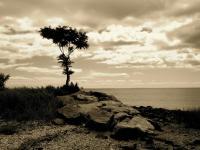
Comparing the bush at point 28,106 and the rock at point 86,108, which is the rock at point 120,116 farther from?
the bush at point 28,106

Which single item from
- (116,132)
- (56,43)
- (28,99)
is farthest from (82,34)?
(116,132)

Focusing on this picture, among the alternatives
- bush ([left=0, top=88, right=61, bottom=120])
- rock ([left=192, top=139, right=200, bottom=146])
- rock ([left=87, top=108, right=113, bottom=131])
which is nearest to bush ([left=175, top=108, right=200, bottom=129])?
rock ([left=192, top=139, right=200, bottom=146])

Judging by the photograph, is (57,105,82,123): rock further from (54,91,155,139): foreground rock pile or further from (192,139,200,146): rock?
(192,139,200,146): rock

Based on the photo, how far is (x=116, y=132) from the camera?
625 inches

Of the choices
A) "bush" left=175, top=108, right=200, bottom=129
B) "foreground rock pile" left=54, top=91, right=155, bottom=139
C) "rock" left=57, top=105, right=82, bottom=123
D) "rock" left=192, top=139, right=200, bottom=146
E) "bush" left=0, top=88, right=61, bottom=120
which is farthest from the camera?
"bush" left=175, top=108, right=200, bottom=129

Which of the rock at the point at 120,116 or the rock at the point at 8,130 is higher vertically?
the rock at the point at 120,116

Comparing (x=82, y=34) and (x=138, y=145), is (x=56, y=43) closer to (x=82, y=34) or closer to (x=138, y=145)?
(x=82, y=34)

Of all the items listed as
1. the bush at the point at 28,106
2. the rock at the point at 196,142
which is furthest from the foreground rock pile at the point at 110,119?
the rock at the point at 196,142

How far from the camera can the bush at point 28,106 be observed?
1988cm

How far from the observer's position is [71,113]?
19.3m

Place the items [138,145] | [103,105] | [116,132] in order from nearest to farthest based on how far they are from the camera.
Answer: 1. [138,145]
2. [116,132]
3. [103,105]

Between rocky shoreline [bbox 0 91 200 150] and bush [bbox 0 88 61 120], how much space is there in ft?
3.51

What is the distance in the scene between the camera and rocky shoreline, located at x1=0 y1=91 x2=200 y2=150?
14.1 metres

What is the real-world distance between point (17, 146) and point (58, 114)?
661 centimetres
